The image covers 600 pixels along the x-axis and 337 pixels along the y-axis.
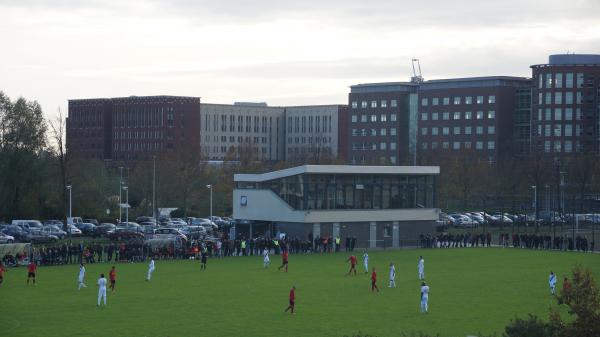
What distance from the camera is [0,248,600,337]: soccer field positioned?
117ft

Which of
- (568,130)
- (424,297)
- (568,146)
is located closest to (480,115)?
(568,130)

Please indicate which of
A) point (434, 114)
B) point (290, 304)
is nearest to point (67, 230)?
point (290, 304)

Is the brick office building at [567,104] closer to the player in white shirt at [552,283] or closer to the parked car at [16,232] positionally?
the parked car at [16,232]

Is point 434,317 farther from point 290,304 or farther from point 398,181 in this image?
point 398,181

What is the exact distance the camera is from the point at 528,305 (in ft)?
138

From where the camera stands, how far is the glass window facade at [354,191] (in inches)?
3012

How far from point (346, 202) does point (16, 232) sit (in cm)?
2727

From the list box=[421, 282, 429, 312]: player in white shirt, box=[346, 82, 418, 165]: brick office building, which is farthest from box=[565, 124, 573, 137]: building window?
box=[421, 282, 429, 312]: player in white shirt

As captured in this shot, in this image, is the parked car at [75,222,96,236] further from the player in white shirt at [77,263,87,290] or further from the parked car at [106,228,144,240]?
the player in white shirt at [77,263,87,290]

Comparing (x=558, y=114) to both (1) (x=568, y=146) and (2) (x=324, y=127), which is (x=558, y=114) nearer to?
(1) (x=568, y=146)

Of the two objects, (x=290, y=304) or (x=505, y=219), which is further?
(x=505, y=219)

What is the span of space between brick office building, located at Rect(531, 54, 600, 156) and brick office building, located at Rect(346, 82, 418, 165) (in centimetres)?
2273

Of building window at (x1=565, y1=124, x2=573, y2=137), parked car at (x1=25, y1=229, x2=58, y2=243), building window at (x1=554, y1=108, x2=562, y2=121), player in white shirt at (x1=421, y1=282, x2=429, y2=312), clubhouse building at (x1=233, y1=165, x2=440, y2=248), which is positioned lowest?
player in white shirt at (x1=421, y1=282, x2=429, y2=312)

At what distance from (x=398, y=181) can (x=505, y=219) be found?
29.3 meters
